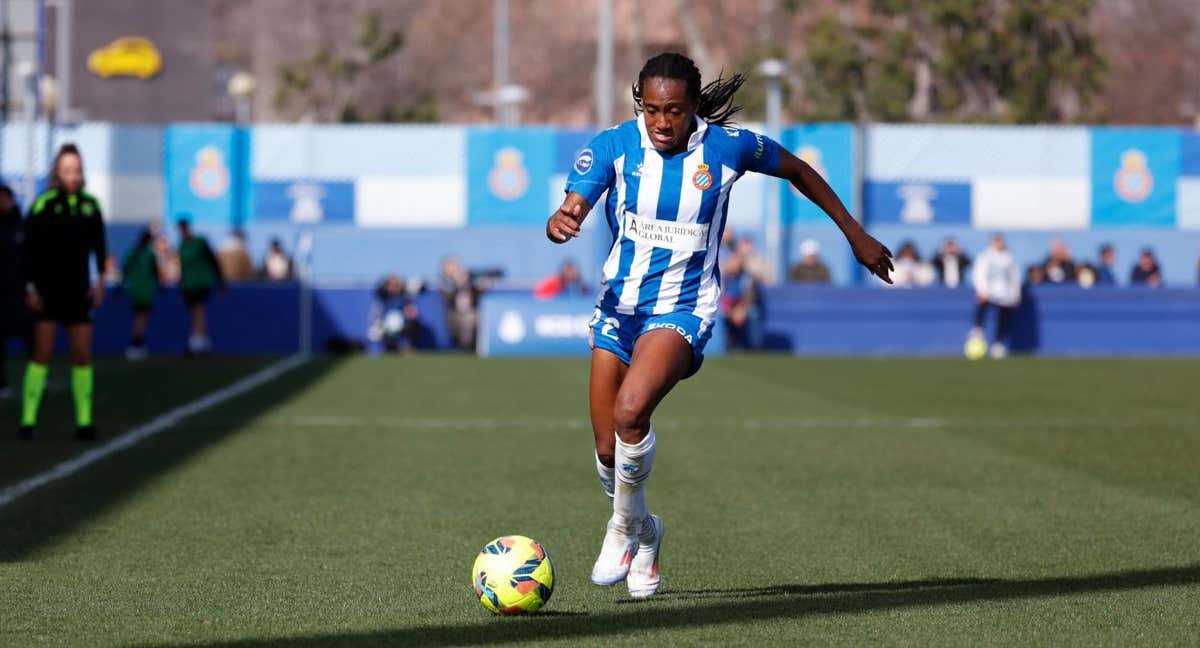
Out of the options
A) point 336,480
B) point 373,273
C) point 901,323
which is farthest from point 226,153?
point 336,480

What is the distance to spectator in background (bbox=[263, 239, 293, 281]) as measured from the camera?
2956 cm

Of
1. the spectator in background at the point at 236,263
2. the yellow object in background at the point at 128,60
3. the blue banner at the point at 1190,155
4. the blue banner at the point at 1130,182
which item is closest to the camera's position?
the spectator in background at the point at 236,263

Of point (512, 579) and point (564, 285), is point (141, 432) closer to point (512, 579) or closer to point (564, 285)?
point (512, 579)

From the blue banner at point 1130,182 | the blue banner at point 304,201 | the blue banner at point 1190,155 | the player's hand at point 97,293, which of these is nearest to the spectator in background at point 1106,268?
the blue banner at point 1130,182

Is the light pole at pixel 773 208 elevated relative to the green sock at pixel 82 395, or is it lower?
elevated

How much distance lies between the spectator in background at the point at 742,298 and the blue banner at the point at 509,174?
455cm

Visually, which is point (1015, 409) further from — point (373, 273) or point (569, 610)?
point (373, 273)

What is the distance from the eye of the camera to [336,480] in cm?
1156

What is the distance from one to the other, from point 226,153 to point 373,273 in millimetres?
3277

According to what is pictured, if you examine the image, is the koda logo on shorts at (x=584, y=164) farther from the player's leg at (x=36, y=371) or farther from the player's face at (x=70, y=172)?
the player's leg at (x=36, y=371)

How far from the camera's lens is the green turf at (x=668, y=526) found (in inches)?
262

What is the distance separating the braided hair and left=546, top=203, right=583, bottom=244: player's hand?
67cm

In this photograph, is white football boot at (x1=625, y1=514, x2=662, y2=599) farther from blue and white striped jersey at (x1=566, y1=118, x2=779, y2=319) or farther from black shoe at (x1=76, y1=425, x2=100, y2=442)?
black shoe at (x1=76, y1=425, x2=100, y2=442)

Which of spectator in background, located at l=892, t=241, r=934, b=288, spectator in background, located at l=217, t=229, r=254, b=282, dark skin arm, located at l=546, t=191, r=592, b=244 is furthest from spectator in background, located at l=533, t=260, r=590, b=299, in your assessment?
dark skin arm, located at l=546, t=191, r=592, b=244
